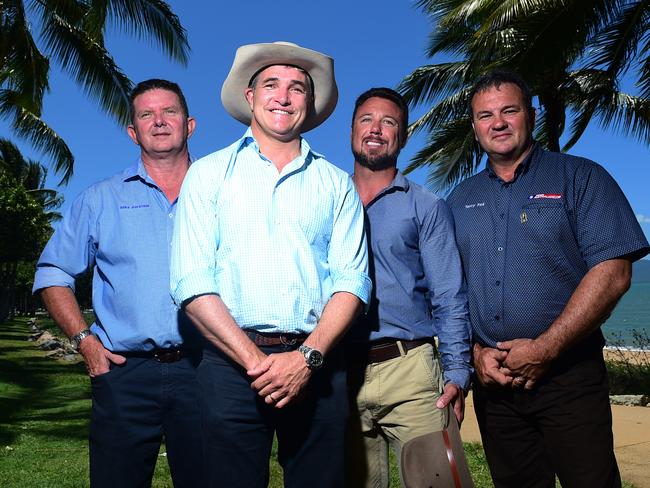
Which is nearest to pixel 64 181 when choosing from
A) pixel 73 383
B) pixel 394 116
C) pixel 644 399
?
pixel 73 383

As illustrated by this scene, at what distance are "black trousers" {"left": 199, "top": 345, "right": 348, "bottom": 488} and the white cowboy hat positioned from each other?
1.05m

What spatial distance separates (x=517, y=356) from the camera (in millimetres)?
3480

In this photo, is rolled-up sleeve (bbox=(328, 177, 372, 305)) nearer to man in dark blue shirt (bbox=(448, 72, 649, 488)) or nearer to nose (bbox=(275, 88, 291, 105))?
nose (bbox=(275, 88, 291, 105))

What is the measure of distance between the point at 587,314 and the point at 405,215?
93 cm

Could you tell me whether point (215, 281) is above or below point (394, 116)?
below

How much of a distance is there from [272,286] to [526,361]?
49.6 inches

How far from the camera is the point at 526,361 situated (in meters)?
3.45

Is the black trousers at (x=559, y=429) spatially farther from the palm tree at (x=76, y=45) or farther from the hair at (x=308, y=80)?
the palm tree at (x=76, y=45)

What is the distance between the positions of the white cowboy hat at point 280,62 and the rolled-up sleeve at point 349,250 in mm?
385

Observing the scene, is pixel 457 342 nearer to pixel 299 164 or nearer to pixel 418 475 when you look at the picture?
pixel 418 475

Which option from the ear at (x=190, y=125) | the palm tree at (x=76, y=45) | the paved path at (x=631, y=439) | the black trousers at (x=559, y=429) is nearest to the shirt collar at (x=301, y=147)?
the ear at (x=190, y=125)

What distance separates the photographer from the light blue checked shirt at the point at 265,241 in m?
2.93

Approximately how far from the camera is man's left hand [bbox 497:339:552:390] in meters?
3.42

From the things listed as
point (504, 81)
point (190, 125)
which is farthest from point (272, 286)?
point (504, 81)
